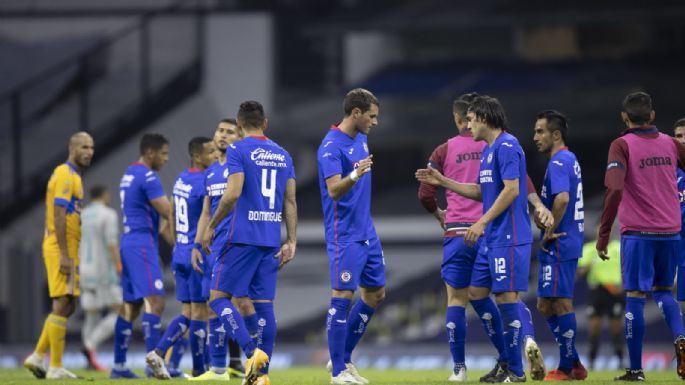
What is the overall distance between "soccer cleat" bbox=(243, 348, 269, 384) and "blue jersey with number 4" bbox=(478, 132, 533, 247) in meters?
2.22

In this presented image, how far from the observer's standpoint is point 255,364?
9969 mm

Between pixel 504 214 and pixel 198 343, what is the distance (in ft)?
13.3

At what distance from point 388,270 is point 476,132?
12.6 metres

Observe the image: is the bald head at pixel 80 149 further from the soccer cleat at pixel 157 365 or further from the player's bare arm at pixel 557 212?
the player's bare arm at pixel 557 212

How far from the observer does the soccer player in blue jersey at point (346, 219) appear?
10883 mm

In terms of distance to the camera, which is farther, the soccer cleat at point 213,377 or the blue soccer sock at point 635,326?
the soccer cleat at point 213,377

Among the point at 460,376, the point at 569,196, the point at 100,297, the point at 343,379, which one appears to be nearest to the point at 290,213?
the point at 343,379

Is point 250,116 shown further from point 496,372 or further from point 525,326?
point 525,326

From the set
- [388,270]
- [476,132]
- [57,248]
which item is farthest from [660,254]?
[388,270]

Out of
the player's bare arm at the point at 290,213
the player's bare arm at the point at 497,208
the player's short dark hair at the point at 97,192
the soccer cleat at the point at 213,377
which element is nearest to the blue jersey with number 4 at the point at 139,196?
the soccer cleat at the point at 213,377

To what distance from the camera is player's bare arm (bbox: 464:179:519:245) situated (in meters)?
10.6

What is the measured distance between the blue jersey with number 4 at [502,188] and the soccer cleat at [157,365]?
12.3ft

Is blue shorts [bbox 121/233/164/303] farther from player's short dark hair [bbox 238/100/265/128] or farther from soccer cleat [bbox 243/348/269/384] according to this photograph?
soccer cleat [bbox 243/348/269/384]

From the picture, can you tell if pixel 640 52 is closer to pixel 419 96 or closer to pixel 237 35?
pixel 419 96
